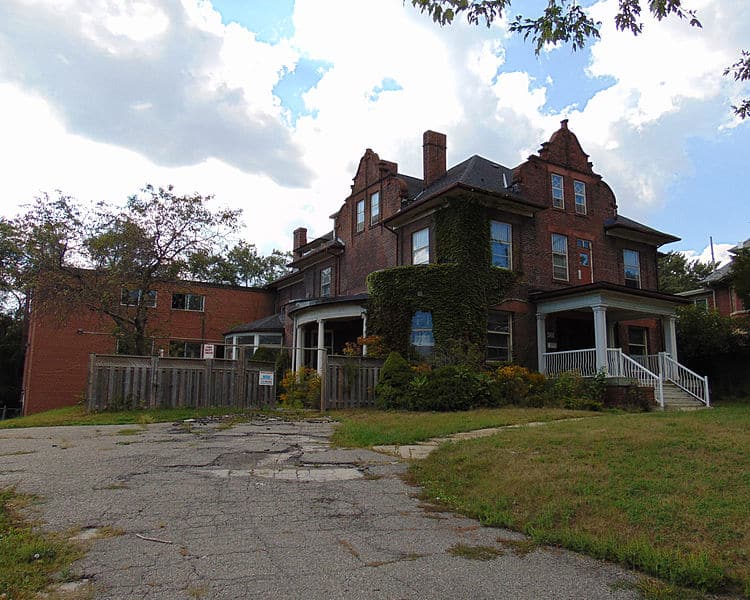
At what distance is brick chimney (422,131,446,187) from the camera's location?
25125 millimetres

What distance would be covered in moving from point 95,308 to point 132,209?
4.02 meters

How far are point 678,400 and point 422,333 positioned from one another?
8210 millimetres

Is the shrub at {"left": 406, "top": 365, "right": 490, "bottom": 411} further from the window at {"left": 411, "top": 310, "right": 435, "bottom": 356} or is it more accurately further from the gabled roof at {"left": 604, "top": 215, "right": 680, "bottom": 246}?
the gabled roof at {"left": 604, "top": 215, "right": 680, "bottom": 246}

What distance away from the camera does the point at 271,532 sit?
16.9 ft

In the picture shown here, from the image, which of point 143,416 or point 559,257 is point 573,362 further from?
point 143,416

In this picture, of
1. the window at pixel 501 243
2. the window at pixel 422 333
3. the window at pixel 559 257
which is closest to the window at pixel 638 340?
the window at pixel 559 257

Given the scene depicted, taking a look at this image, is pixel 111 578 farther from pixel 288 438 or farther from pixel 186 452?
pixel 288 438

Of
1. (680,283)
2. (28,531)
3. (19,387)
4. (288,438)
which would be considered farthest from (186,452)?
(680,283)

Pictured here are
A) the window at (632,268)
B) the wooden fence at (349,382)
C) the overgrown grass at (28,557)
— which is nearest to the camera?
the overgrown grass at (28,557)

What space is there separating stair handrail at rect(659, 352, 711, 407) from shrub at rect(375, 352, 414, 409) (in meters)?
8.74

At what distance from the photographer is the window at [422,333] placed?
20.3 metres

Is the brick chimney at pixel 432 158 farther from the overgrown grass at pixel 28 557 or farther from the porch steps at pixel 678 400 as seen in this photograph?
the overgrown grass at pixel 28 557

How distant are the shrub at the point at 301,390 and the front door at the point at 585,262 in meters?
11.3

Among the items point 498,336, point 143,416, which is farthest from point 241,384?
point 498,336
